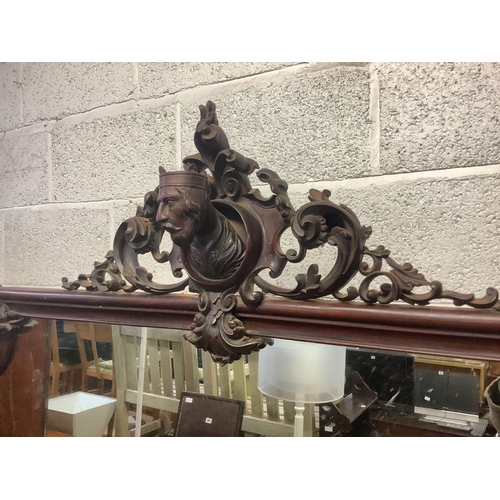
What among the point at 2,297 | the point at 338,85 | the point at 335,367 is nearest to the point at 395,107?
the point at 338,85

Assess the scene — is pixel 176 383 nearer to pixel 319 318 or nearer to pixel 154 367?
pixel 154 367

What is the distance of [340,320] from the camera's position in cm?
46

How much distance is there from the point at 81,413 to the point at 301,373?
39 centimetres

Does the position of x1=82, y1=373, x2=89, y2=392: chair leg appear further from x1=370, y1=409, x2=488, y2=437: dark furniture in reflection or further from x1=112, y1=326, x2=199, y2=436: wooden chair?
x1=370, y1=409, x2=488, y2=437: dark furniture in reflection

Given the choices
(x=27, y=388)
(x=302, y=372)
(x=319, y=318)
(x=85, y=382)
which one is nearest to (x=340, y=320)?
(x=319, y=318)

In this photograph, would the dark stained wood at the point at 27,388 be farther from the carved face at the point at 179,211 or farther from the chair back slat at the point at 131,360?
the carved face at the point at 179,211

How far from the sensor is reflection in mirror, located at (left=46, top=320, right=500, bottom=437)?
1.59ft

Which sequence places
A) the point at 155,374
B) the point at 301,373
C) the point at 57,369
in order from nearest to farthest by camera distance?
the point at 301,373 → the point at 155,374 → the point at 57,369

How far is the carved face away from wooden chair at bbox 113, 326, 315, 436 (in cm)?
20

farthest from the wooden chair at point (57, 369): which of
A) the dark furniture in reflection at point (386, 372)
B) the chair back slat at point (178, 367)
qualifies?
the dark furniture in reflection at point (386, 372)

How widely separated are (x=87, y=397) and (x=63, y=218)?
0.33 metres

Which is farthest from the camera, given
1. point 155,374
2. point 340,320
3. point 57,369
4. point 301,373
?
point 57,369

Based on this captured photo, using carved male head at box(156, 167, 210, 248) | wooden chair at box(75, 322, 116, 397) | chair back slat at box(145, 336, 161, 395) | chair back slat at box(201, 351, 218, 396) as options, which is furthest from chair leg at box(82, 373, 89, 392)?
carved male head at box(156, 167, 210, 248)

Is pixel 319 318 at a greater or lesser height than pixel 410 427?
greater
